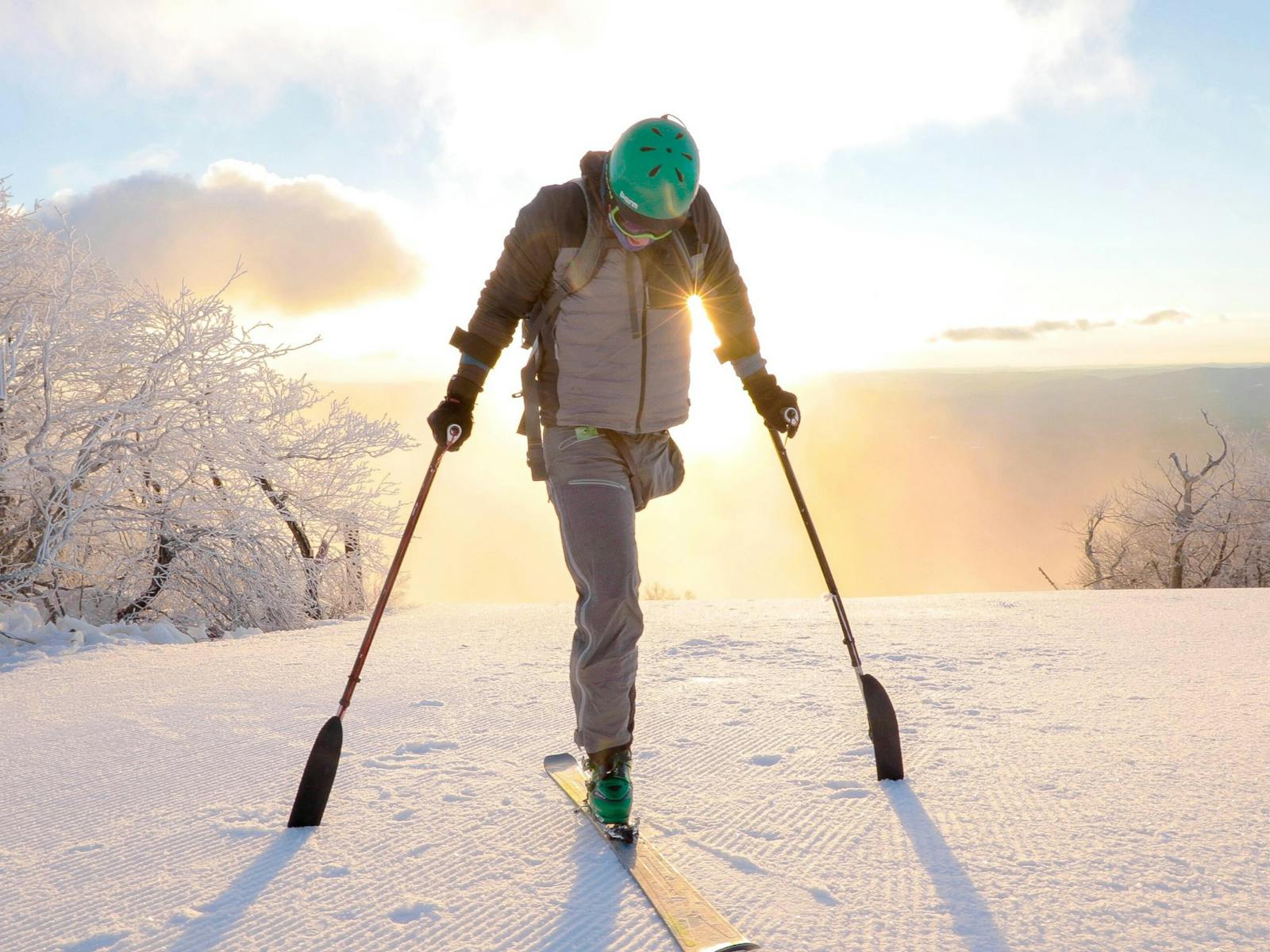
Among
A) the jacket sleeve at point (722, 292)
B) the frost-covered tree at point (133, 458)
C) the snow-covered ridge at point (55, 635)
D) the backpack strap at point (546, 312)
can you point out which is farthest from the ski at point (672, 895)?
the frost-covered tree at point (133, 458)

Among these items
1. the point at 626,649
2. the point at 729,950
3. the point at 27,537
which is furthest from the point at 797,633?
the point at 27,537

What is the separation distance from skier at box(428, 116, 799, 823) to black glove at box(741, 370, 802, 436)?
0.46 metres

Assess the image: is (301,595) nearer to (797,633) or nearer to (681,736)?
(797,633)

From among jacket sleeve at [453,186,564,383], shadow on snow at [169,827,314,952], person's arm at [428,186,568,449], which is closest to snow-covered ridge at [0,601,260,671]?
shadow on snow at [169,827,314,952]

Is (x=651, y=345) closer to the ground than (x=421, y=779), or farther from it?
farther from it

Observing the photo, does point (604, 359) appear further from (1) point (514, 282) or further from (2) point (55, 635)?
(2) point (55, 635)

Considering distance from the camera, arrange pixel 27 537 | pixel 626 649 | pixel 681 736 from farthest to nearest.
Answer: pixel 27 537, pixel 681 736, pixel 626 649

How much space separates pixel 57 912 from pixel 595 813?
130 centimetres

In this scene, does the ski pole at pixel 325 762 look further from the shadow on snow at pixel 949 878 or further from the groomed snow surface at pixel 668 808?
the shadow on snow at pixel 949 878

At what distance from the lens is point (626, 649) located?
2723mm

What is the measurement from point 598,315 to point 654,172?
0.46 m

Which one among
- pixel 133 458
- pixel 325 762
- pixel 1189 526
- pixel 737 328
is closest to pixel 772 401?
pixel 737 328

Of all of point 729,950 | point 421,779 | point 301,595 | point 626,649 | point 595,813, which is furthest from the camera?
point 301,595

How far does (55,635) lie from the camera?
6.04m
